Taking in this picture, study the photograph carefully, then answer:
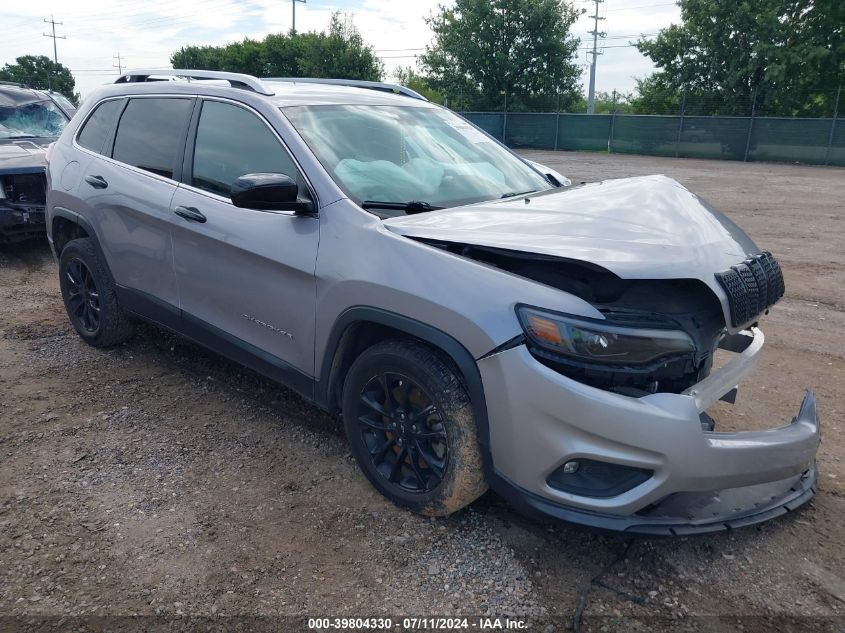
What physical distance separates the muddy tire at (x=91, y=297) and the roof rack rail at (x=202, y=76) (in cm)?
117

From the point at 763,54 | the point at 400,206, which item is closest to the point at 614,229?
the point at 400,206

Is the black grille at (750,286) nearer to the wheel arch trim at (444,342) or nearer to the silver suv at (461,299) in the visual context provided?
the silver suv at (461,299)

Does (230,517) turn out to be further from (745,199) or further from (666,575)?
(745,199)

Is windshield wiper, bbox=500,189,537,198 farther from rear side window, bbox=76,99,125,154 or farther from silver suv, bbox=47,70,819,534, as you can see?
rear side window, bbox=76,99,125,154

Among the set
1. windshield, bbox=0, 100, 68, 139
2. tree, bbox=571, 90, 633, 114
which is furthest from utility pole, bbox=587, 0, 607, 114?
windshield, bbox=0, 100, 68, 139

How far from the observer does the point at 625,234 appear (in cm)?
261

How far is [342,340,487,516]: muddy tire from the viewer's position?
104 inches

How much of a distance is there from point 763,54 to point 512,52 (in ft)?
47.4

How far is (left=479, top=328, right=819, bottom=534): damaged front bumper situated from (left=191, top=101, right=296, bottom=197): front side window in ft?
5.33

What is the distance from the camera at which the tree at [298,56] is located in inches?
1630

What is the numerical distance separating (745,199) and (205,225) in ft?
43.8

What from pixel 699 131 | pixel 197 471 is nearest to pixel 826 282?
pixel 197 471

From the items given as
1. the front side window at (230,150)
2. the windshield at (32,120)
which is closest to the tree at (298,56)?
the windshield at (32,120)

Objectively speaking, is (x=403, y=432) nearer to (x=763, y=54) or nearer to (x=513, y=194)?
(x=513, y=194)
